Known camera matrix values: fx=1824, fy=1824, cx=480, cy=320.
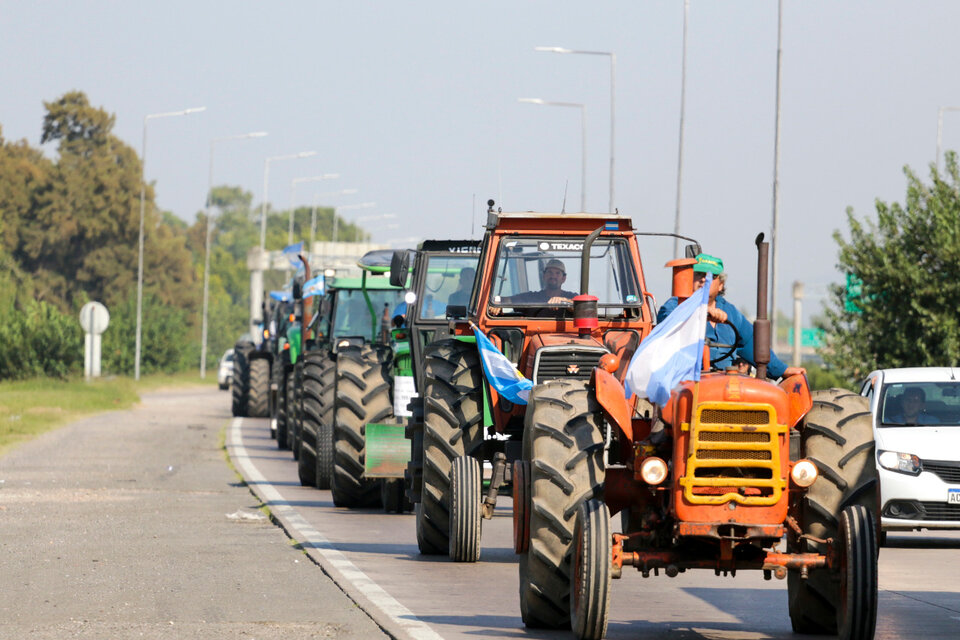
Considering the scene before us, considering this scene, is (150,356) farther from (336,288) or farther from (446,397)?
(446,397)

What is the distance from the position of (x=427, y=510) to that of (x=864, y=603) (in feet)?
18.1

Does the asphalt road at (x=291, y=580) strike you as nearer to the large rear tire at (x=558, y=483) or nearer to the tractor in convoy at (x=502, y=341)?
the large rear tire at (x=558, y=483)

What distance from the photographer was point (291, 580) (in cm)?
1263

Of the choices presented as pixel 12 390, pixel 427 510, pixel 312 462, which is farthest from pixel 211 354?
pixel 427 510

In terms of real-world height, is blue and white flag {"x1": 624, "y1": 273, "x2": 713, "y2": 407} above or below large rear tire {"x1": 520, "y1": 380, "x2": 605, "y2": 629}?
above

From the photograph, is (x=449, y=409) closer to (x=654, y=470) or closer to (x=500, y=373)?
(x=500, y=373)

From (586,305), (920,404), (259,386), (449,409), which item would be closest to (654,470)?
(586,305)

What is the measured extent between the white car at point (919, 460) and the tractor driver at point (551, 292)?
417cm

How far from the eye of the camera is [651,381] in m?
9.84

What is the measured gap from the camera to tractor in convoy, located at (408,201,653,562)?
13.7 m

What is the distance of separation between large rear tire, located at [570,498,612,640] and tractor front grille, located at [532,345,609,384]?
367 centimetres

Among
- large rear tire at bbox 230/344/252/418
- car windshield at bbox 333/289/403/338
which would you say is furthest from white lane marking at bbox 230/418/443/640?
large rear tire at bbox 230/344/252/418

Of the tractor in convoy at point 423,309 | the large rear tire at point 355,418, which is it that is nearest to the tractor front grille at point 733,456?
the tractor in convoy at point 423,309

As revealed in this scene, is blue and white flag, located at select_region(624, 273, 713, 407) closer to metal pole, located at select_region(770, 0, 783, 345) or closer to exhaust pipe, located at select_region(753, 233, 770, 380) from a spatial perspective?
exhaust pipe, located at select_region(753, 233, 770, 380)
